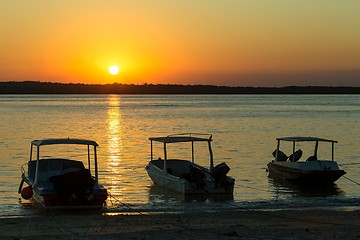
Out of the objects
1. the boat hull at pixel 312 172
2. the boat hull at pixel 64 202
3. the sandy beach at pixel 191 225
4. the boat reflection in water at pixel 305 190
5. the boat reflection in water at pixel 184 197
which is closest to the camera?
the sandy beach at pixel 191 225

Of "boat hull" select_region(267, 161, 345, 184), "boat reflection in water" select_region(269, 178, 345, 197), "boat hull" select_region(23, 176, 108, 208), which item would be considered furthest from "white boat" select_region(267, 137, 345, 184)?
"boat hull" select_region(23, 176, 108, 208)

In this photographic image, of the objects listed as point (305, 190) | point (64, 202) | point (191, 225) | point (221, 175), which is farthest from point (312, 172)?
point (64, 202)

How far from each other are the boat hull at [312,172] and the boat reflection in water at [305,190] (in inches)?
11.0

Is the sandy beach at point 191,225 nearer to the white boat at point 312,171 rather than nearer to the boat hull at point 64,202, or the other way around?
the boat hull at point 64,202

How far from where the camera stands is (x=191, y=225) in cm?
1664

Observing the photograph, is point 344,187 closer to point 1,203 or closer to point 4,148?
point 1,203

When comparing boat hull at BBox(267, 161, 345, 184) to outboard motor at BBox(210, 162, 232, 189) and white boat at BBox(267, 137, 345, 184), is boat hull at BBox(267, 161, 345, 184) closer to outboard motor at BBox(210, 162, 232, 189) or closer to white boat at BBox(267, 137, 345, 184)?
white boat at BBox(267, 137, 345, 184)

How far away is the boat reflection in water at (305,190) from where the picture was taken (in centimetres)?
2578

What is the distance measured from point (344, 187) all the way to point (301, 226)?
12.2 metres

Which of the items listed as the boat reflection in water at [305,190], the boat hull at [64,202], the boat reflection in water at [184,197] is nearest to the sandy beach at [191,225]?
the boat hull at [64,202]

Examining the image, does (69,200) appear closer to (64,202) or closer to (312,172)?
(64,202)

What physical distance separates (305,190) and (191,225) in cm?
1169

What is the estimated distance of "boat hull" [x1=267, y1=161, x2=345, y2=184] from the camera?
26.8 metres

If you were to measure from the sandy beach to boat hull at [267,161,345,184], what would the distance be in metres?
6.88
